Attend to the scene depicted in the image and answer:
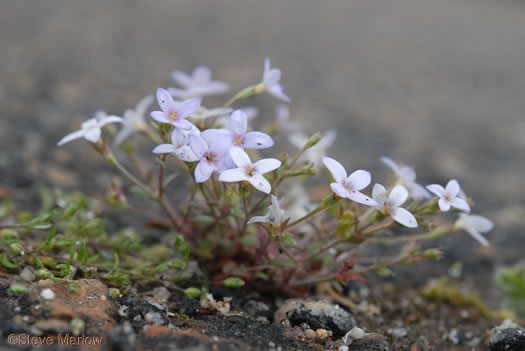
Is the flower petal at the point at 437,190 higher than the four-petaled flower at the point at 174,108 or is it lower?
higher

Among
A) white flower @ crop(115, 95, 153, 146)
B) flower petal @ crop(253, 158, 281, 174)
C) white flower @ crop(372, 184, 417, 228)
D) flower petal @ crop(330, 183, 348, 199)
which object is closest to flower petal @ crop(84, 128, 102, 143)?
white flower @ crop(115, 95, 153, 146)

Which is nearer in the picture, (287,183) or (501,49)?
(287,183)

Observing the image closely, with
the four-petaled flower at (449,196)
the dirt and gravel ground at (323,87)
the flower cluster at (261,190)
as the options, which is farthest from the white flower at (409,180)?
the dirt and gravel ground at (323,87)

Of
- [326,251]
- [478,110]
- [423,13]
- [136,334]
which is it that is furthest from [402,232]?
[423,13]

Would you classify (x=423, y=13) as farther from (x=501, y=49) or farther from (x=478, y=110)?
(x=478, y=110)

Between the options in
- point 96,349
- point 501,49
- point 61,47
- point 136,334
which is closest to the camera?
point 96,349

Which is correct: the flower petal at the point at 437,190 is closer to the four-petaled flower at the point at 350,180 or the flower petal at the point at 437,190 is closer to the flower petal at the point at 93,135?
the four-petaled flower at the point at 350,180

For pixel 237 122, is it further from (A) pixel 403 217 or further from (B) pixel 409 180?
(B) pixel 409 180
